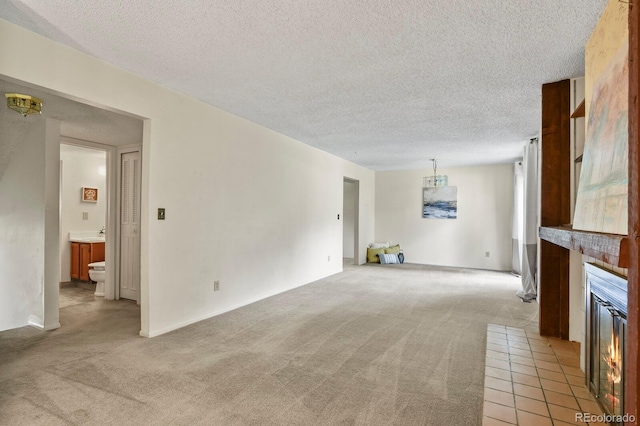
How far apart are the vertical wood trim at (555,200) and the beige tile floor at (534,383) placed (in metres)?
0.21

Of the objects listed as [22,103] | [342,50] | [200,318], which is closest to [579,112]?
[342,50]

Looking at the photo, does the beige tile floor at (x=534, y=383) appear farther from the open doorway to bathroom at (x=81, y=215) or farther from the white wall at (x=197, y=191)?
the open doorway to bathroom at (x=81, y=215)

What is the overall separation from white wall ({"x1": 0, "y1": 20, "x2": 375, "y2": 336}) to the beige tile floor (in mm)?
2717

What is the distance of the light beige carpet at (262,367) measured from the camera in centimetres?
185

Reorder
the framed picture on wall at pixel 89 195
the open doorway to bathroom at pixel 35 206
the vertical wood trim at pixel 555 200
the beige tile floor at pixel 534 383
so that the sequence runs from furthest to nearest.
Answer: the framed picture on wall at pixel 89 195, the open doorway to bathroom at pixel 35 206, the vertical wood trim at pixel 555 200, the beige tile floor at pixel 534 383

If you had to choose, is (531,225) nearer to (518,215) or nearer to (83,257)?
(518,215)

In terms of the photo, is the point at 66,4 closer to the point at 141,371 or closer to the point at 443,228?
the point at 141,371

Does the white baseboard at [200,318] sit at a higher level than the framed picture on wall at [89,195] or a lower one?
lower

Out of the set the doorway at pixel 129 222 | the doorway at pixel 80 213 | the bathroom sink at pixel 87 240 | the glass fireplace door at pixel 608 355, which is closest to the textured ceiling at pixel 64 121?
the doorway at pixel 129 222

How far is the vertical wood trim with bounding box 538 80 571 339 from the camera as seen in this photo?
281cm

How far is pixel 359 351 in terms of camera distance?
2.71 m

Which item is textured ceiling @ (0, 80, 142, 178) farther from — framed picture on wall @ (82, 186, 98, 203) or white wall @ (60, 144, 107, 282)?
framed picture on wall @ (82, 186, 98, 203)

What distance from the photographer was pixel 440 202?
25.1 ft

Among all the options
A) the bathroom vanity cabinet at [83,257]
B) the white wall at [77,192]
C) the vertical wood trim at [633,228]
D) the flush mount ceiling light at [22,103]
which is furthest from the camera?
the white wall at [77,192]
